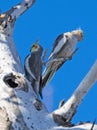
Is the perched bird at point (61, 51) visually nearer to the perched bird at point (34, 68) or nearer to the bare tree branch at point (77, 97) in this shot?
the perched bird at point (34, 68)

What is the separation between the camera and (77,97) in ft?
11.3

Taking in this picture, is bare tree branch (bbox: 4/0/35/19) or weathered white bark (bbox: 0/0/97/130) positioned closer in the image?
weathered white bark (bbox: 0/0/97/130)

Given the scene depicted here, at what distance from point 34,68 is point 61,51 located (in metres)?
1.42

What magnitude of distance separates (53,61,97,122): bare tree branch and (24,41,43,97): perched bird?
52cm

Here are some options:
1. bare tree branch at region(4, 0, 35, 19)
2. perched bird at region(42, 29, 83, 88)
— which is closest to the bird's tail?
perched bird at region(42, 29, 83, 88)

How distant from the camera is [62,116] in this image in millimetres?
3332

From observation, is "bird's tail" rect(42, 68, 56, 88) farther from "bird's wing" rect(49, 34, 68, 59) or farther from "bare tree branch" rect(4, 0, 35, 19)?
"bare tree branch" rect(4, 0, 35, 19)

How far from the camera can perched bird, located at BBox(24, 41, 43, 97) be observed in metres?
3.98

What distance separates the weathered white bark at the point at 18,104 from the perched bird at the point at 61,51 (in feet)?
2.42

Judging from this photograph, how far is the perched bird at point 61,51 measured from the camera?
4.82 m

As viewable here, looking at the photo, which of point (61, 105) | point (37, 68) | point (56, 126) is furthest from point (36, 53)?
point (56, 126)

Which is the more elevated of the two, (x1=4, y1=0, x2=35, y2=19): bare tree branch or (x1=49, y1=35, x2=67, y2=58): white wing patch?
(x1=4, y1=0, x2=35, y2=19): bare tree branch

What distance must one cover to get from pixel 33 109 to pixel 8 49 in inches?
44.1

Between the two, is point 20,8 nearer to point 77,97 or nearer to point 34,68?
point 34,68
